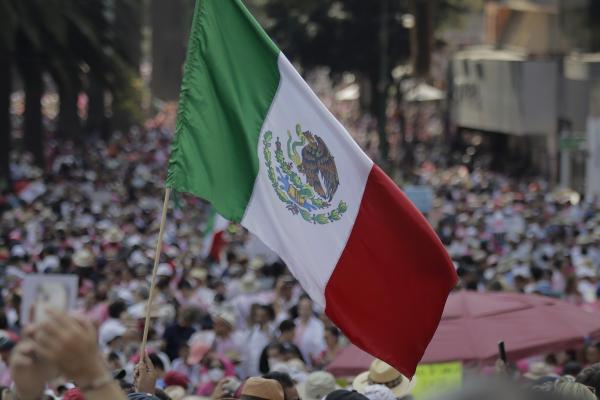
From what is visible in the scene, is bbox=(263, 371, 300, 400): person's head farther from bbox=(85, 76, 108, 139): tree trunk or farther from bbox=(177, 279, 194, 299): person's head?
bbox=(85, 76, 108, 139): tree trunk

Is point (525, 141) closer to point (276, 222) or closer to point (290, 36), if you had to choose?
point (290, 36)

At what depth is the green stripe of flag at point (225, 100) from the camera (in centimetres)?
653

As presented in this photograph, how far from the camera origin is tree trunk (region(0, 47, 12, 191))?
107ft

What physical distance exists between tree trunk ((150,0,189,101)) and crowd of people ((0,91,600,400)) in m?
37.6

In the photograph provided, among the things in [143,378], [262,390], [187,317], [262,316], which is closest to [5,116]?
[187,317]

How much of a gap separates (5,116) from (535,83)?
1469cm

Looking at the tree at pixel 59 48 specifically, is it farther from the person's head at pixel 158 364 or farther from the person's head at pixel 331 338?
the person's head at pixel 158 364

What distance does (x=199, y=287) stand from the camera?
15.3 meters

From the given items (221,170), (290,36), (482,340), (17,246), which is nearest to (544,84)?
(290,36)

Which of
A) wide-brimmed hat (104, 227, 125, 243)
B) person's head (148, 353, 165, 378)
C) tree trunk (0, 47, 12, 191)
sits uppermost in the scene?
person's head (148, 353, 165, 378)

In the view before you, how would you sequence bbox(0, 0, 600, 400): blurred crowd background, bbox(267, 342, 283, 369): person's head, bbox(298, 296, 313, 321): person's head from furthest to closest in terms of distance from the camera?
bbox(298, 296, 313, 321): person's head, bbox(0, 0, 600, 400): blurred crowd background, bbox(267, 342, 283, 369): person's head

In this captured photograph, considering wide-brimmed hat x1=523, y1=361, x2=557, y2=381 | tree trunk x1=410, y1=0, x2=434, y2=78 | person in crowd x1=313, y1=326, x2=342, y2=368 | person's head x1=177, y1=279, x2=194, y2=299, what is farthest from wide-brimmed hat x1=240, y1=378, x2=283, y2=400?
tree trunk x1=410, y1=0, x2=434, y2=78

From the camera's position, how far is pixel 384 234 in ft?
20.8

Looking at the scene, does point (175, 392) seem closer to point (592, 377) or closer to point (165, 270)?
point (592, 377)
